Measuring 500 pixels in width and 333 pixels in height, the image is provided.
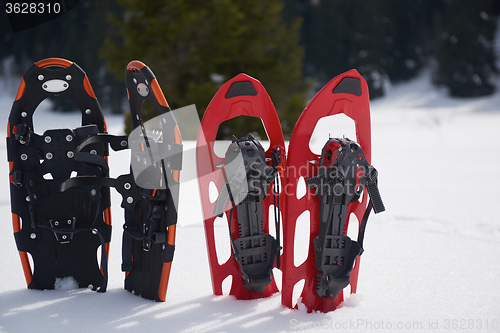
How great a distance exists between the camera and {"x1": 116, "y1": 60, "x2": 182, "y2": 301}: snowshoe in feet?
6.36

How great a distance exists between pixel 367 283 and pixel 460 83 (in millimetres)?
21535

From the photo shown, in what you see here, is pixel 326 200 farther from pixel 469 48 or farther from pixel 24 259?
pixel 469 48

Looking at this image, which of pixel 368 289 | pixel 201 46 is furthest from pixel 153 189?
pixel 201 46

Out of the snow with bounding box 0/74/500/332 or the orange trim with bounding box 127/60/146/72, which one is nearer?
the snow with bounding box 0/74/500/332

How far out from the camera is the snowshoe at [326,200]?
181 centimetres

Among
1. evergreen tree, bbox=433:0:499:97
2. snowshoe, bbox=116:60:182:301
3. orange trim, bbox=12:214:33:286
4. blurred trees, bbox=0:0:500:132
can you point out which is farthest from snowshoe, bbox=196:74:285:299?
evergreen tree, bbox=433:0:499:97

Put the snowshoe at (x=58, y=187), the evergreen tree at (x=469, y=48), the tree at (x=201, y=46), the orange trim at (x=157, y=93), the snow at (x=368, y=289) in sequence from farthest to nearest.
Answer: the evergreen tree at (x=469, y=48) → the tree at (x=201, y=46) → the snowshoe at (x=58, y=187) → the orange trim at (x=157, y=93) → the snow at (x=368, y=289)

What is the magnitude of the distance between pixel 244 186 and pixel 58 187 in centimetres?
93

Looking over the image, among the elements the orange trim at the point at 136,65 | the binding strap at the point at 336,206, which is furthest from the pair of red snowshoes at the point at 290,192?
the orange trim at the point at 136,65

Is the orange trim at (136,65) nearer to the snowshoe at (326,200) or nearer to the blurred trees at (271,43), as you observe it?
the snowshoe at (326,200)

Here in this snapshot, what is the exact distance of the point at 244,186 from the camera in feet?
6.00

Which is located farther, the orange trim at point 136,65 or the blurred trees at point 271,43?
the blurred trees at point 271,43

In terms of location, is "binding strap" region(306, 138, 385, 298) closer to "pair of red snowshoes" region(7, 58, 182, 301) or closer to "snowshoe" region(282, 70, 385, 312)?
"snowshoe" region(282, 70, 385, 312)

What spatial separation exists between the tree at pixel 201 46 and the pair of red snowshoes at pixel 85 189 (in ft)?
24.7
